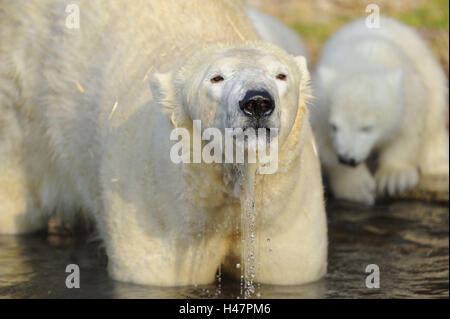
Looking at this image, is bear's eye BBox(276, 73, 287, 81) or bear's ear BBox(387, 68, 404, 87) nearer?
bear's eye BBox(276, 73, 287, 81)

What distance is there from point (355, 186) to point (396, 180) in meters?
0.43

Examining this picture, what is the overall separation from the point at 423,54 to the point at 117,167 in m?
4.84

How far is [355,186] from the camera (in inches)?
294

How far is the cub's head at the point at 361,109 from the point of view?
727 centimetres

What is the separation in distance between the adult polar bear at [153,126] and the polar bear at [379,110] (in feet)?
7.44

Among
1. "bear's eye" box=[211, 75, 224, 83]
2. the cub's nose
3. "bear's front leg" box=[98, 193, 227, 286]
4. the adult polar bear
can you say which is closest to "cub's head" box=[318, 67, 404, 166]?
the adult polar bear

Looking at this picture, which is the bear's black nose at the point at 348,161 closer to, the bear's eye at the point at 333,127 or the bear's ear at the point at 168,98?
the bear's eye at the point at 333,127

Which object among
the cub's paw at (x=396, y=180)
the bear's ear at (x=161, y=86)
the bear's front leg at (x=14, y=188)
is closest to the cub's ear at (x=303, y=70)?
the bear's ear at (x=161, y=86)

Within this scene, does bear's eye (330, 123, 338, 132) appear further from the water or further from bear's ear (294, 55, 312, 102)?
bear's ear (294, 55, 312, 102)

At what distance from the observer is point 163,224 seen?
4.41 meters

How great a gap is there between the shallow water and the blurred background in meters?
4.47

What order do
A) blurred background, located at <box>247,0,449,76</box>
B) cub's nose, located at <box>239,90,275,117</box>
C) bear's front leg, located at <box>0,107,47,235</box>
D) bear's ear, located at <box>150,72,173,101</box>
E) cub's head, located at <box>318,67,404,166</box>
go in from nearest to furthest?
1. cub's nose, located at <box>239,90,275,117</box>
2. bear's ear, located at <box>150,72,173,101</box>
3. bear's front leg, located at <box>0,107,47,235</box>
4. cub's head, located at <box>318,67,404,166</box>
5. blurred background, located at <box>247,0,449,76</box>

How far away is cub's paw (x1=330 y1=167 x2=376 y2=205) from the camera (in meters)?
7.39
